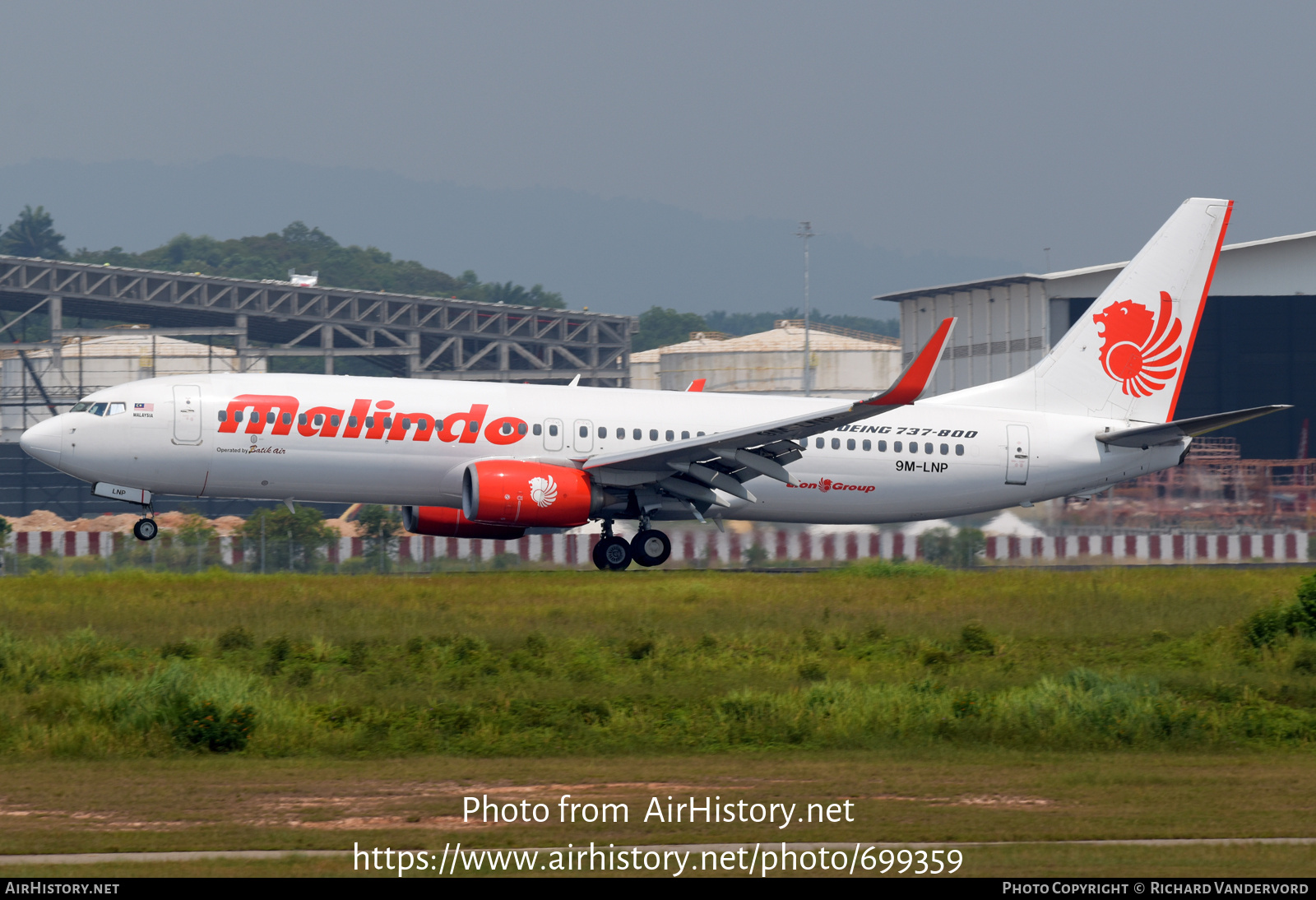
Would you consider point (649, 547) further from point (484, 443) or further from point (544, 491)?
point (484, 443)

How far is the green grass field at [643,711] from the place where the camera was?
13266 mm

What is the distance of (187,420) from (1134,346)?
2129cm

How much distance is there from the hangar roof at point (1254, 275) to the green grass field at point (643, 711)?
34975 mm

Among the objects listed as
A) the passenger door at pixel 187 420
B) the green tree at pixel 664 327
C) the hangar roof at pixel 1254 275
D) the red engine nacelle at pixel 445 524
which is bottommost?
the red engine nacelle at pixel 445 524

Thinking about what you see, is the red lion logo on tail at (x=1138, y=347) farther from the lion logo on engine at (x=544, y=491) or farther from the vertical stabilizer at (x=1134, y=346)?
the lion logo on engine at (x=544, y=491)

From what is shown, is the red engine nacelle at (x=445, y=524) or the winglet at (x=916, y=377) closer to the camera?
the winglet at (x=916, y=377)

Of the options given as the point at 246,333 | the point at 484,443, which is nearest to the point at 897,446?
the point at 484,443

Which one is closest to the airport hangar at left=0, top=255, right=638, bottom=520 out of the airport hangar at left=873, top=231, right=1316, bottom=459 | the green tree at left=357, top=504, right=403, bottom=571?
the green tree at left=357, top=504, right=403, bottom=571

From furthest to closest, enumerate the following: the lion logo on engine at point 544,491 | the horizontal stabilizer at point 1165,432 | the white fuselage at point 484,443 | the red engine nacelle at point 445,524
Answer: the red engine nacelle at point 445,524, the horizontal stabilizer at point 1165,432, the white fuselage at point 484,443, the lion logo on engine at point 544,491

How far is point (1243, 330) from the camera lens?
2472 inches

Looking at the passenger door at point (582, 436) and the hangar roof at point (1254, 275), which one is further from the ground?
the hangar roof at point (1254, 275)

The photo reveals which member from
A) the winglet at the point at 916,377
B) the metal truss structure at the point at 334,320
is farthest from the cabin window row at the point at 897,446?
the metal truss structure at the point at 334,320

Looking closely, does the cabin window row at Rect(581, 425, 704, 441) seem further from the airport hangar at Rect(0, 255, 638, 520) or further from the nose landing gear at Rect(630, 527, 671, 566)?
the airport hangar at Rect(0, 255, 638, 520)

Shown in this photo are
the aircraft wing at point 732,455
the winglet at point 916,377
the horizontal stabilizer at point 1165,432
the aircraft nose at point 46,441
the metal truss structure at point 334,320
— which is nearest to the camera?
the winglet at point 916,377
